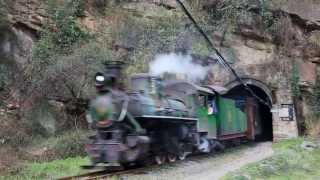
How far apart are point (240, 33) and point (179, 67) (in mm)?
6022

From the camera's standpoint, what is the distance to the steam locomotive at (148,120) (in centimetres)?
1374

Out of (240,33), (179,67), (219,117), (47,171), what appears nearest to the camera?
(47,171)

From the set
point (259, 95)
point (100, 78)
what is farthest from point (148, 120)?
point (259, 95)

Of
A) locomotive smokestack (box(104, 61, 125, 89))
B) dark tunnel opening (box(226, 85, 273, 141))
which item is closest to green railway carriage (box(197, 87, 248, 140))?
dark tunnel opening (box(226, 85, 273, 141))

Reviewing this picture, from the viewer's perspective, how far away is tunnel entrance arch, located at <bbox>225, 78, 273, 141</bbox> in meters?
25.8

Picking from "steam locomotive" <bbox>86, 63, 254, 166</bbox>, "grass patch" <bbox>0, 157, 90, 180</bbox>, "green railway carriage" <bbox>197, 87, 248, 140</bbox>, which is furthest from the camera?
"green railway carriage" <bbox>197, 87, 248, 140</bbox>

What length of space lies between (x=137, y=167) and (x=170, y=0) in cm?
1404

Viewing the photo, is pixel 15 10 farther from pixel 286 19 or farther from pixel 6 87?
pixel 286 19

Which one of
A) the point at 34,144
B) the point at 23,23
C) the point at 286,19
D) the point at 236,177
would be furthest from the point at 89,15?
the point at 236,177

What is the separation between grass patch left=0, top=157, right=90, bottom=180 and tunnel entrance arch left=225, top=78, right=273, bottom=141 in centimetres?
932

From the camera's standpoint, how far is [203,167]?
607 inches

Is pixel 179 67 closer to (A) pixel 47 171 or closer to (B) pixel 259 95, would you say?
(B) pixel 259 95

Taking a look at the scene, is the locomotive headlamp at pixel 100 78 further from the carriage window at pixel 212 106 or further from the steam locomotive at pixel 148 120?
the carriage window at pixel 212 106

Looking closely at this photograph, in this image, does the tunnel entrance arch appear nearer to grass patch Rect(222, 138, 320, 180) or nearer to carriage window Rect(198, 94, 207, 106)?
carriage window Rect(198, 94, 207, 106)
